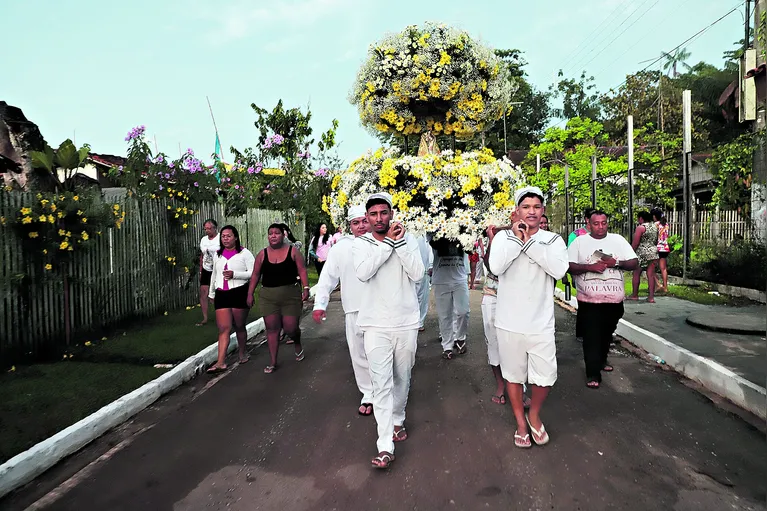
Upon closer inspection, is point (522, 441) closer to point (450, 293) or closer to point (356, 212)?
point (356, 212)

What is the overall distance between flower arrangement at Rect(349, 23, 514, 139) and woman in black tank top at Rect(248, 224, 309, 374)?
188 centimetres

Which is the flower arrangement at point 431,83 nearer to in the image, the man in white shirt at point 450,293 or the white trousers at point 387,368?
the man in white shirt at point 450,293

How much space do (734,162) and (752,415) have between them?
828 cm

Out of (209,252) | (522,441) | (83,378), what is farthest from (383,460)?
(209,252)

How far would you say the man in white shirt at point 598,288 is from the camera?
19.1 feet

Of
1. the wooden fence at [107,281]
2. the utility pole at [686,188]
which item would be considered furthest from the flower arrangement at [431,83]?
the utility pole at [686,188]

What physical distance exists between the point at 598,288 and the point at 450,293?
197cm

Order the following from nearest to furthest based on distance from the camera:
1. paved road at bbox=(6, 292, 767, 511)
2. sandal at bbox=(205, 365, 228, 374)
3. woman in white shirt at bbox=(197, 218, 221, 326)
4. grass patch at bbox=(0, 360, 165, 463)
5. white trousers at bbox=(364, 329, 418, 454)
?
1. paved road at bbox=(6, 292, 767, 511)
2. white trousers at bbox=(364, 329, 418, 454)
3. grass patch at bbox=(0, 360, 165, 463)
4. sandal at bbox=(205, 365, 228, 374)
5. woman in white shirt at bbox=(197, 218, 221, 326)

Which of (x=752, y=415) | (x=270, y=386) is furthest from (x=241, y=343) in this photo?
(x=752, y=415)

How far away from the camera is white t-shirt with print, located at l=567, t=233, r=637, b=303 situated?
5.83 metres

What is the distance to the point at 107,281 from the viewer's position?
890 centimetres

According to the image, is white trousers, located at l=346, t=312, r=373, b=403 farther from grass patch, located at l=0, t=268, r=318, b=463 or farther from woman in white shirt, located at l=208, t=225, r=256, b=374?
grass patch, located at l=0, t=268, r=318, b=463

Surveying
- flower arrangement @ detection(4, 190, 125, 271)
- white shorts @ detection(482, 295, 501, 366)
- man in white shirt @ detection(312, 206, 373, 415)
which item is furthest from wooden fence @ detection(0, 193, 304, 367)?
white shorts @ detection(482, 295, 501, 366)

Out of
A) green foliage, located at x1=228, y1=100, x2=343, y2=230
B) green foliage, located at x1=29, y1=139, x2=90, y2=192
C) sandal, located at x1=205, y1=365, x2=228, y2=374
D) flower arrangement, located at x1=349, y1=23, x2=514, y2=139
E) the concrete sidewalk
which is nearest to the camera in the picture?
flower arrangement, located at x1=349, y1=23, x2=514, y2=139
